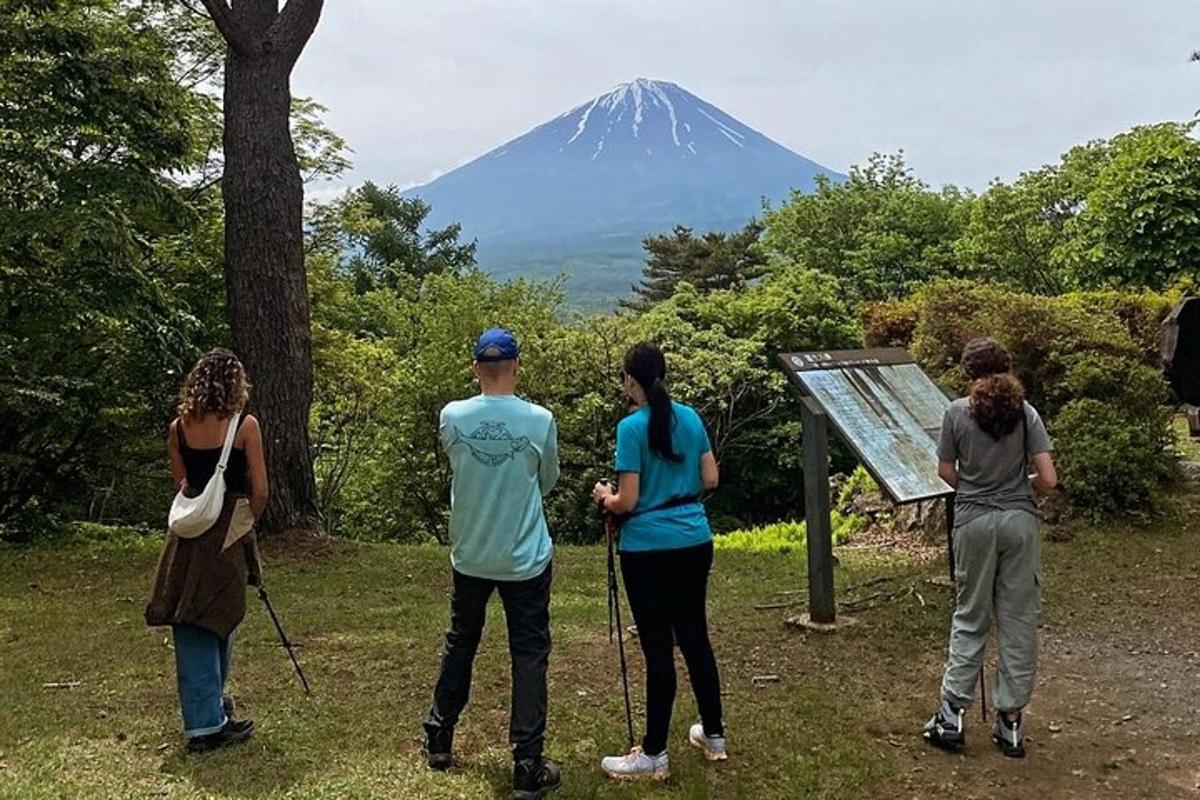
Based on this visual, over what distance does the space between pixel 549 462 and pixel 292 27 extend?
20.7 feet

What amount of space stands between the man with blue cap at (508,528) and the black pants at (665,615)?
1.14 feet

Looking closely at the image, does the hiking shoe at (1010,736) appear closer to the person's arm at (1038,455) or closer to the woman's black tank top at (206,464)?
the person's arm at (1038,455)

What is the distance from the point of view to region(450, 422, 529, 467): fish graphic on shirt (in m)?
3.45

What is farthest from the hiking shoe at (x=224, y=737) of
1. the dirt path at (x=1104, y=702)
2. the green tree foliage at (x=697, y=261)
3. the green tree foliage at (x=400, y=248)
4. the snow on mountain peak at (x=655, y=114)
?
the snow on mountain peak at (x=655, y=114)

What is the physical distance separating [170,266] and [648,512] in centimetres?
798

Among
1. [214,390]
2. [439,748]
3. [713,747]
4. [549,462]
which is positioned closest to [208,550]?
[214,390]

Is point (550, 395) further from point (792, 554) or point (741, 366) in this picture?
point (792, 554)

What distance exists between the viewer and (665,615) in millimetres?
3617

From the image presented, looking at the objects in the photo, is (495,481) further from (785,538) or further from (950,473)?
(785,538)

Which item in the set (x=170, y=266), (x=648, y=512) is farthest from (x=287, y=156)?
(x=648, y=512)

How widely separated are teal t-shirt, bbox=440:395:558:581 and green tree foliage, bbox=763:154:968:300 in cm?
2601

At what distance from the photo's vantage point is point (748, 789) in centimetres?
366

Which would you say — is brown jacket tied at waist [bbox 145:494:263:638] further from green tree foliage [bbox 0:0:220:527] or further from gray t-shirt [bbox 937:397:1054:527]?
green tree foliage [bbox 0:0:220:527]

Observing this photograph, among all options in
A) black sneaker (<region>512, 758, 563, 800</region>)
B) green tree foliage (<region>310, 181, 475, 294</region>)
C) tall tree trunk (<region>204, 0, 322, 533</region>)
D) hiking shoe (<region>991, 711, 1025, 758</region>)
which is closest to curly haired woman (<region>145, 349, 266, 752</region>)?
black sneaker (<region>512, 758, 563, 800</region>)
